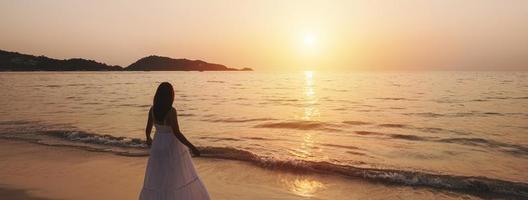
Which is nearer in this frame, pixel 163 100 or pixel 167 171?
pixel 163 100

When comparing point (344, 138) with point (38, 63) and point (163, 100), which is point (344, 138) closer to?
point (163, 100)

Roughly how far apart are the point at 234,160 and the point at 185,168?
6645 millimetres

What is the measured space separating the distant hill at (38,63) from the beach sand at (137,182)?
169405mm

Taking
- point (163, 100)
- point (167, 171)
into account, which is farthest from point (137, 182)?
point (163, 100)

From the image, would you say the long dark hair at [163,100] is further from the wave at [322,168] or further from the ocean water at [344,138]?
the ocean water at [344,138]

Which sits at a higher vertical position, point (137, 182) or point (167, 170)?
point (167, 170)

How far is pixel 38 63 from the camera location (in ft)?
560

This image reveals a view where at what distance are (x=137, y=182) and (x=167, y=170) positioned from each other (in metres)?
4.27

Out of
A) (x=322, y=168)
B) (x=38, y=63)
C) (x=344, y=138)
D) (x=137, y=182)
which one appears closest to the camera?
(x=137, y=182)

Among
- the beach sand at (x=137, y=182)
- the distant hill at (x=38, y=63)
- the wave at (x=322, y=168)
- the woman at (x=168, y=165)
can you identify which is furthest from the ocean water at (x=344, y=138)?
the distant hill at (x=38, y=63)

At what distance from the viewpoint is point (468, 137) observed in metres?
17.4

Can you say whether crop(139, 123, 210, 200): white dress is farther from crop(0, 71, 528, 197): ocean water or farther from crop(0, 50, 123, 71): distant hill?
crop(0, 50, 123, 71): distant hill

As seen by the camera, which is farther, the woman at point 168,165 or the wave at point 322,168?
the wave at point 322,168

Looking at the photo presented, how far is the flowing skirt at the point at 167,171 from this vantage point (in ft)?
19.0
